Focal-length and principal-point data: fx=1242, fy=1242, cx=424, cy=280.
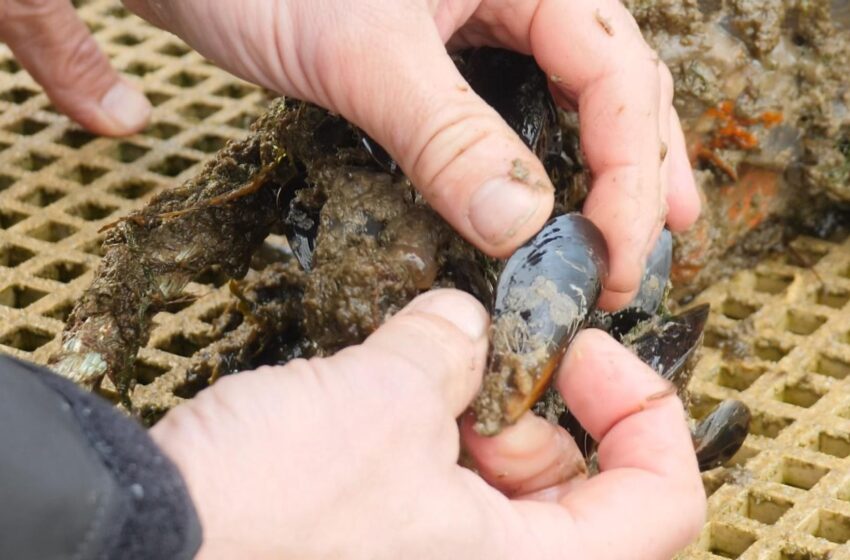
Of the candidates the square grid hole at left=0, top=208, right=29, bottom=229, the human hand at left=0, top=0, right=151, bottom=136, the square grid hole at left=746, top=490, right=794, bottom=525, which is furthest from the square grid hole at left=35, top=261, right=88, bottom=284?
the square grid hole at left=746, top=490, right=794, bottom=525

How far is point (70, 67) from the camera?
3229 millimetres

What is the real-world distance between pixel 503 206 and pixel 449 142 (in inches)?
4.6

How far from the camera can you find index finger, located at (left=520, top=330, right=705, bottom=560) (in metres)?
1.62

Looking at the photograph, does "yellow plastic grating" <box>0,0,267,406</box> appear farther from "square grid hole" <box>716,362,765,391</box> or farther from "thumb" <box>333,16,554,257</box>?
"square grid hole" <box>716,362,765,391</box>

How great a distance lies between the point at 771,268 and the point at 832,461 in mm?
663

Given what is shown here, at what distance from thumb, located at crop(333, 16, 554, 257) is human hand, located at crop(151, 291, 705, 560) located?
0.13 m

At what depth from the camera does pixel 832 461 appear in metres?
2.27

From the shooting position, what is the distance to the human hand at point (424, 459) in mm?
1392

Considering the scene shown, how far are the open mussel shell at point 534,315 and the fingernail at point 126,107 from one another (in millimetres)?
1749

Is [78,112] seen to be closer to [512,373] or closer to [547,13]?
[547,13]

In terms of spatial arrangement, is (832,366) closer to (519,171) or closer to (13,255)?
(519,171)

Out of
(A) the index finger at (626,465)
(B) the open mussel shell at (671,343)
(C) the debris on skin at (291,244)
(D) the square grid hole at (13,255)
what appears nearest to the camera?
(A) the index finger at (626,465)

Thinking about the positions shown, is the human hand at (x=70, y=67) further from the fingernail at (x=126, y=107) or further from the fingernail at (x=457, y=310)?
the fingernail at (x=457, y=310)

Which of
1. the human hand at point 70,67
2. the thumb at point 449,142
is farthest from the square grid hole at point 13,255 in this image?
the thumb at point 449,142
